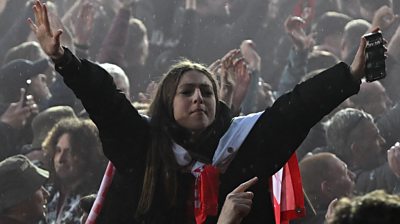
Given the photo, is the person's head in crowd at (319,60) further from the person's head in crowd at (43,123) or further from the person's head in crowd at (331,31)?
the person's head in crowd at (43,123)

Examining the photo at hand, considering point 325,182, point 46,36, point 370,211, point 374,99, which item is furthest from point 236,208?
point 374,99

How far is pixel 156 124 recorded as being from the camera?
4.41 metres

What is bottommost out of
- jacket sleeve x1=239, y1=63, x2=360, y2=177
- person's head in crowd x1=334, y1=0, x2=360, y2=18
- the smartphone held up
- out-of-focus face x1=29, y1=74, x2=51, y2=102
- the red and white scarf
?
out-of-focus face x1=29, y1=74, x2=51, y2=102

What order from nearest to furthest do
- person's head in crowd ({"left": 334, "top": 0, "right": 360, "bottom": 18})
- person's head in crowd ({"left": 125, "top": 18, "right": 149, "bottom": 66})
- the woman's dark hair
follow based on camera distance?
1. the woman's dark hair
2. person's head in crowd ({"left": 125, "top": 18, "right": 149, "bottom": 66})
3. person's head in crowd ({"left": 334, "top": 0, "right": 360, "bottom": 18})

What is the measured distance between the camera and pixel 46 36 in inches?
165

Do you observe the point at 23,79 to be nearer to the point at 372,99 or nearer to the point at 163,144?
the point at 372,99

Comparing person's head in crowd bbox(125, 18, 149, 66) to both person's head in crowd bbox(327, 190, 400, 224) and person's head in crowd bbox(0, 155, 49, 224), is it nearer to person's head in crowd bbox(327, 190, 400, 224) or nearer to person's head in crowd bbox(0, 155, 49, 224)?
person's head in crowd bbox(0, 155, 49, 224)

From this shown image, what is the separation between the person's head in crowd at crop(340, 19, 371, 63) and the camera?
24.7 ft

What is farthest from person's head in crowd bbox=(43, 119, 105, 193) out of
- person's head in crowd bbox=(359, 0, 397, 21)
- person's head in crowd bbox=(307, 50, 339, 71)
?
person's head in crowd bbox=(359, 0, 397, 21)

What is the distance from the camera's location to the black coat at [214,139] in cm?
414

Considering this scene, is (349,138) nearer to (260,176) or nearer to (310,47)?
(310,47)

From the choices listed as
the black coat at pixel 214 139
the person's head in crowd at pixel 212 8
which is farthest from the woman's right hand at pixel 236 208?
the person's head in crowd at pixel 212 8

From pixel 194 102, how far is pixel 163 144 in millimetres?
221

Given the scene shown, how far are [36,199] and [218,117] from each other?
1364 millimetres
